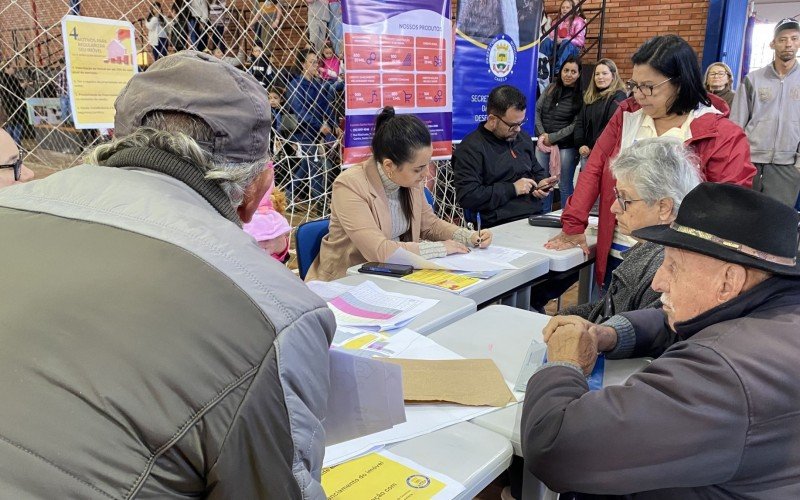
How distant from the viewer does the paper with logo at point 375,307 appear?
5.34 ft

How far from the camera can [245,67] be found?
163 inches

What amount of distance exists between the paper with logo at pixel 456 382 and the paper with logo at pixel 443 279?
58 cm

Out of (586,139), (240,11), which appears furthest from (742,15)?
(240,11)

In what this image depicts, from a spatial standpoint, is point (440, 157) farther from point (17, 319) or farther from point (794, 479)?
point (17, 319)

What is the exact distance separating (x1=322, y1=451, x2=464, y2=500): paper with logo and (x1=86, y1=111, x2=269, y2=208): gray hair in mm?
509

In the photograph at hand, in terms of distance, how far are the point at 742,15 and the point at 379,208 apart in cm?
631

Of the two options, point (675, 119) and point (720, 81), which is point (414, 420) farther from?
point (720, 81)

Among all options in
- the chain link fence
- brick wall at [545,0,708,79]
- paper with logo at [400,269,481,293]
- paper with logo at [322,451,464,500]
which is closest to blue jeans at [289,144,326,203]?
the chain link fence

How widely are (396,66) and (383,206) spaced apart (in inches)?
58.4

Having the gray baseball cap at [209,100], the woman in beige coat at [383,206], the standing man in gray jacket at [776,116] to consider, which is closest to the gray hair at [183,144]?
the gray baseball cap at [209,100]

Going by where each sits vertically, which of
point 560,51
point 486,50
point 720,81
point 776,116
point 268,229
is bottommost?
point 268,229

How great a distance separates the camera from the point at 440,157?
3988 mm

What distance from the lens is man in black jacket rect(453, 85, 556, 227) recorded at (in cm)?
307

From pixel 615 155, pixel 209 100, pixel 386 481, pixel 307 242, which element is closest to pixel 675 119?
pixel 615 155
